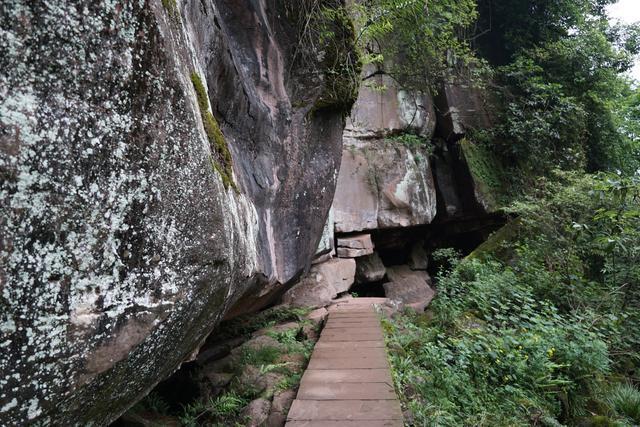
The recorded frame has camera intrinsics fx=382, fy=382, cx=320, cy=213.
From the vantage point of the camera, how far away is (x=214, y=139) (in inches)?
94.6

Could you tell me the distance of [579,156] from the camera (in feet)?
37.4

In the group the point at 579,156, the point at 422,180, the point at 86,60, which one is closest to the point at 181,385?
the point at 86,60

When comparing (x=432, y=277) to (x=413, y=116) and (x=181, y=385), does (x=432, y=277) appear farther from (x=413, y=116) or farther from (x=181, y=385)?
(x=181, y=385)

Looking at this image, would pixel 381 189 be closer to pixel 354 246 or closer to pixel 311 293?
pixel 354 246

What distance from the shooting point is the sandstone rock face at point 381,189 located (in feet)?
35.7

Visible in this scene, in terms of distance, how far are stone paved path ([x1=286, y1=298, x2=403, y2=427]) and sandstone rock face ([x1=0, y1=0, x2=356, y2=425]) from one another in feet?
4.63

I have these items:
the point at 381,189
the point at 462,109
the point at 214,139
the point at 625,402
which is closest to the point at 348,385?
the point at 214,139

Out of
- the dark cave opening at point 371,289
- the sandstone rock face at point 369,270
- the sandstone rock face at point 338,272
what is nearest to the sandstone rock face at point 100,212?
the sandstone rock face at point 338,272

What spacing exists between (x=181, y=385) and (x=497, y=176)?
11164 millimetres

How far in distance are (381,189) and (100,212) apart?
10.3 m

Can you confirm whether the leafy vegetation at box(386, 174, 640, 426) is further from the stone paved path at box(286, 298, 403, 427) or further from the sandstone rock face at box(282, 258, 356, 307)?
the sandstone rock face at box(282, 258, 356, 307)

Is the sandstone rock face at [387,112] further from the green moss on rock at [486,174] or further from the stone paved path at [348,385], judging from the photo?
the stone paved path at [348,385]

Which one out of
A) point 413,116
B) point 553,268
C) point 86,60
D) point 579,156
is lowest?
point 553,268

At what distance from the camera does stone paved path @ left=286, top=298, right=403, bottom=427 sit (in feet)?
9.61
